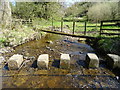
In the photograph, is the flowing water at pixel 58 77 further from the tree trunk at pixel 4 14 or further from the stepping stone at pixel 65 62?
the tree trunk at pixel 4 14

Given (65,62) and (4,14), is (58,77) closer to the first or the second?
(65,62)

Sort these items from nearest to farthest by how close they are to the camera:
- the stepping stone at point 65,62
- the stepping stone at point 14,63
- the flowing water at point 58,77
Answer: the flowing water at point 58,77 → the stepping stone at point 14,63 → the stepping stone at point 65,62

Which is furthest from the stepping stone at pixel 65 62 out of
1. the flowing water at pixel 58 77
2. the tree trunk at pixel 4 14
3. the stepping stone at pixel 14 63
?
the tree trunk at pixel 4 14

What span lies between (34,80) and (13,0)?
1241 cm

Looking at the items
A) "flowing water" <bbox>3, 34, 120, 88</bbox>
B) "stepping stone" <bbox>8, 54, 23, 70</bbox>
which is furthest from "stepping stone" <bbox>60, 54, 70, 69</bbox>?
"stepping stone" <bbox>8, 54, 23, 70</bbox>

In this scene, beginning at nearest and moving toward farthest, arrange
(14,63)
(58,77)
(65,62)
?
(58,77) → (14,63) → (65,62)

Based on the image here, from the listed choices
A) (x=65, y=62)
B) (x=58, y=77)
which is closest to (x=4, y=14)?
(x=65, y=62)

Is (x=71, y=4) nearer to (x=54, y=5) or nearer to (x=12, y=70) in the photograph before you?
(x=54, y=5)

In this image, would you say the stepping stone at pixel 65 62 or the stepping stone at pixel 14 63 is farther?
the stepping stone at pixel 65 62

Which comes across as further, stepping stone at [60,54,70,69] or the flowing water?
stepping stone at [60,54,70,69]

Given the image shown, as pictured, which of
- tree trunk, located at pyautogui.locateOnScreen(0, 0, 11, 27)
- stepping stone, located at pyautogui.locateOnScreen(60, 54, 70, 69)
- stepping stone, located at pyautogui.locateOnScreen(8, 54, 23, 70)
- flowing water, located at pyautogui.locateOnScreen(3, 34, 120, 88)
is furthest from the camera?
tree trunk, located at pyautogui.locateOnScreen(0, 0, 11, 27)

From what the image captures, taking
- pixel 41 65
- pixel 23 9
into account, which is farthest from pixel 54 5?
pixel 41 65

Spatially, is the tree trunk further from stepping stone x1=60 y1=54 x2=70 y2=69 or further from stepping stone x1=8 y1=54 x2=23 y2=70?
stepping stone x1=60 y1=54 x2=70 y2=69

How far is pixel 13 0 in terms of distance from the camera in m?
11.7
